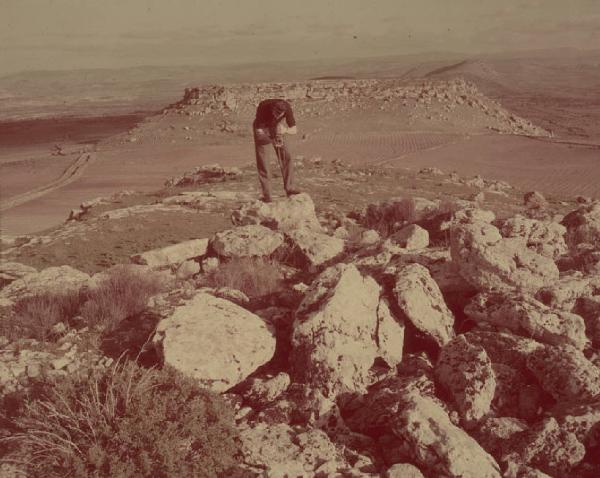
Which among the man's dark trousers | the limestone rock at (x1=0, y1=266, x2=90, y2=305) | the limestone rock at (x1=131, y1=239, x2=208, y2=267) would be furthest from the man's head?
the limestone rock at (x1=0, y1=266, x2=90, y2=305)

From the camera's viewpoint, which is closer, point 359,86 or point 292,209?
point 292,209

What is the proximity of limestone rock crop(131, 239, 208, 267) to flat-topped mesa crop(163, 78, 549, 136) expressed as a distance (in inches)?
1232

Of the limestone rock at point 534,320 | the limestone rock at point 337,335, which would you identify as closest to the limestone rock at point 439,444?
the limestone rock at point 337,335

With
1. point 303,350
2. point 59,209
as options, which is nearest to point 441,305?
point 303,350

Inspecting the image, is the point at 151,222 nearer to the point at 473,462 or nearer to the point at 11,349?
the point at 11,349

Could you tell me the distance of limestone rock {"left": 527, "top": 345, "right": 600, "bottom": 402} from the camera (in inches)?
128

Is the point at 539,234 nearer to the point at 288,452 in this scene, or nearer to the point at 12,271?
the point at 288,452

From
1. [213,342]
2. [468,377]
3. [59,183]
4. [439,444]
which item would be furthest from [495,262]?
[59,183]

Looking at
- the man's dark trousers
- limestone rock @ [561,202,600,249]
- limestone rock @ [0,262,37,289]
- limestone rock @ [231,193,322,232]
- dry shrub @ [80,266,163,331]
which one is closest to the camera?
dry shrub @ [80,266,163,331]

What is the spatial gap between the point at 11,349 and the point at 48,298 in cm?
97

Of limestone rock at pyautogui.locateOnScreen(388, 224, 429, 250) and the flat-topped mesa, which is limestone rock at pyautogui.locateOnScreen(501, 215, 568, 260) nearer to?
limestone rock at pyautogui.locateOnScreen(388, 224, 429, 250)

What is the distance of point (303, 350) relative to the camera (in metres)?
3.68

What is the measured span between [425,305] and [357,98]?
37372 millimetres

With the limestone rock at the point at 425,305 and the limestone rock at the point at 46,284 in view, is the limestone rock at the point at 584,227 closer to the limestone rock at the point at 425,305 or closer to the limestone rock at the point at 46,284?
the limestone rock at the point at 425,305
